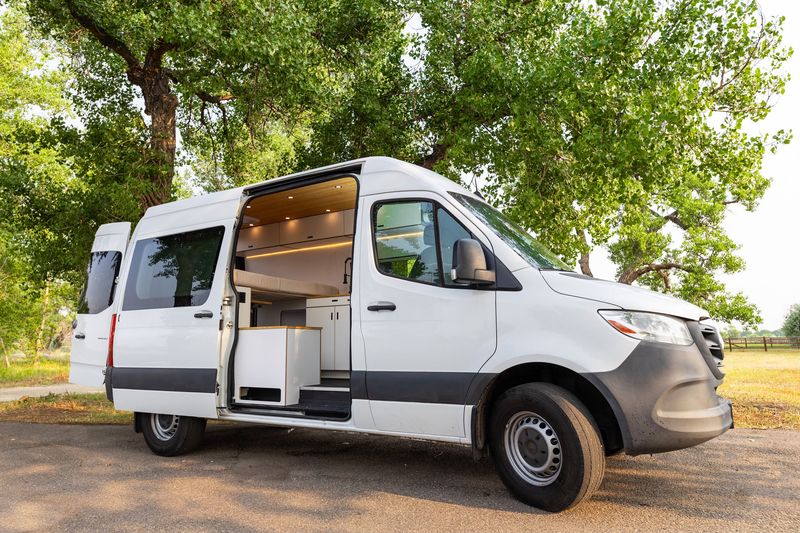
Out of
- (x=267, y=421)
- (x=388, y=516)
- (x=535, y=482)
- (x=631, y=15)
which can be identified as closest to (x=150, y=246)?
(x=267, y=421)

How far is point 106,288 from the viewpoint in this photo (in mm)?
10203

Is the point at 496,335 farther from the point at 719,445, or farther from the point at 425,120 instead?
the point at 425,120

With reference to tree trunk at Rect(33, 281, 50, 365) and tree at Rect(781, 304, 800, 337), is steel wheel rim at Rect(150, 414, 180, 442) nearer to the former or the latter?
tree trunk at Rect(33, 281, 50, 365)

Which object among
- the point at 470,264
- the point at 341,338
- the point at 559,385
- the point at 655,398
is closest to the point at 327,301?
the point at 341,338

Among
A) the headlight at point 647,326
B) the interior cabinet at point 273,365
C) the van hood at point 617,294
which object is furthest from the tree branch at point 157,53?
the headlight at point 647,326

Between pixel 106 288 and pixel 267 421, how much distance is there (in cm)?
559

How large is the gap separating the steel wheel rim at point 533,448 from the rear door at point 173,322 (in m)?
3.20

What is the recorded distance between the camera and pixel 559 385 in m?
4.75

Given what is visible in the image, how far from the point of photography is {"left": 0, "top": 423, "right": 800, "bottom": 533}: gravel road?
428 cm

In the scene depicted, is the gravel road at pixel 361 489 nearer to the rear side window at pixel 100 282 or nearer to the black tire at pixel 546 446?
the black tire at pixel 546 446

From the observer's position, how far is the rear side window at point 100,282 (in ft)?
33.2

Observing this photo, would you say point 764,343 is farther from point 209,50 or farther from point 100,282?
point 100,282

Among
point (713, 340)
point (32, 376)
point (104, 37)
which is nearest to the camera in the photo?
point (713, 340)

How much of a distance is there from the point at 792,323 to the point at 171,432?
65691 millimetres
